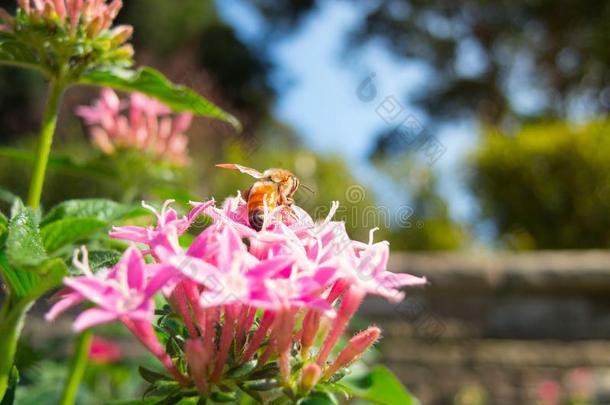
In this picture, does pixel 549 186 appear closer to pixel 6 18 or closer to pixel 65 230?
pixel 6 18

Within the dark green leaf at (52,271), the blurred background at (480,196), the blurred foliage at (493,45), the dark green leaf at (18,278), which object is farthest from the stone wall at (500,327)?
the blurred foliage at (493,45)

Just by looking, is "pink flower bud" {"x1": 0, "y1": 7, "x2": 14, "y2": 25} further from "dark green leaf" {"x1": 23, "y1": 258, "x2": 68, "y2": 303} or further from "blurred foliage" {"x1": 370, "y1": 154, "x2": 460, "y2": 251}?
"blurred foliage" {"x1": 370, "y1": 154, "x2": 460, "y2": 251}

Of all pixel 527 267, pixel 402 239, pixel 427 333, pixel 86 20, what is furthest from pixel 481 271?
pixel 86 20

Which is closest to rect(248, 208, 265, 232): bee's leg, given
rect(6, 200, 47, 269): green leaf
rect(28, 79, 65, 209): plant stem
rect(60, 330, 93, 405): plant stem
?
rect(6, 200, 47, 269): green leaf

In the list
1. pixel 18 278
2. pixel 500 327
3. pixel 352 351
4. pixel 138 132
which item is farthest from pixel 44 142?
pixel 500 327

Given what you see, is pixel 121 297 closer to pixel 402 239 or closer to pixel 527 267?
pixel 527 267

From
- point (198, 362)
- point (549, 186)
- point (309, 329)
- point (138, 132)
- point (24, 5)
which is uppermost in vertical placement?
point (549, 186)
